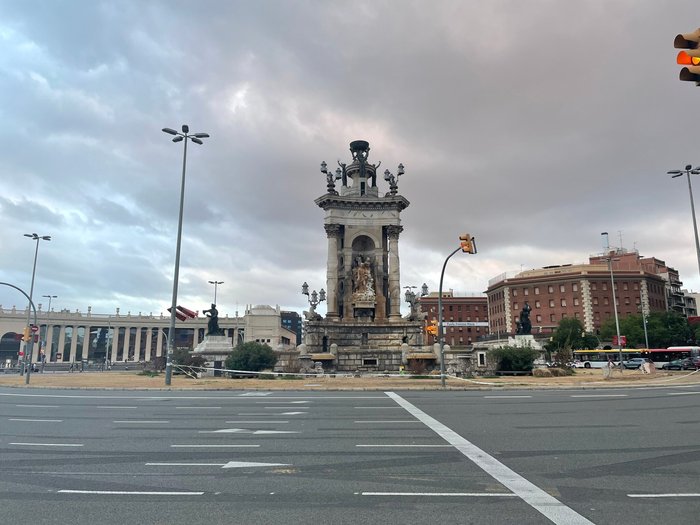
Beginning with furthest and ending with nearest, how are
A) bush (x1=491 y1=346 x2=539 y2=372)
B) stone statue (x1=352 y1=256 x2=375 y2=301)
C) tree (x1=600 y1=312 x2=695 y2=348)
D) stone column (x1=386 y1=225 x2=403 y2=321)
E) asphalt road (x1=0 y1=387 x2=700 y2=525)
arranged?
tree (x1=600 y1=312 x2=695 y2=348)
stone column (x1=386 y1=225 x2=403 y2=321)
stone statue (x1=352 y1=256 x2=375 y2=301)
bush (x1=491 y1=346 x2=539 y2=372)
asphalt road (x1=0 y1=387 x2=700 y2=525)

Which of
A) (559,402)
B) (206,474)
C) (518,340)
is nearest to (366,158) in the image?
(518,340)

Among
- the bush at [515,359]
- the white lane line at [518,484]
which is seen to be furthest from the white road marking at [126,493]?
the bush at [515,359]

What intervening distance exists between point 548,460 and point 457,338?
116m

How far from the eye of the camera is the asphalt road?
5.84 metres

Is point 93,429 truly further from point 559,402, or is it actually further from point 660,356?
point 660,356

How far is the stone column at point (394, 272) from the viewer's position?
4931cm

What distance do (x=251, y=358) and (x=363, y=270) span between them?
17.4 meters

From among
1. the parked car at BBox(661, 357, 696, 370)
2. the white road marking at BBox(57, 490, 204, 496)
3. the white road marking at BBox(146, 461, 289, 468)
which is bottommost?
the white road marking at BBox(57, 490, 204, 496)

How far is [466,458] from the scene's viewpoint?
8.59 meters

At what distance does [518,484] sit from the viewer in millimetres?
6926

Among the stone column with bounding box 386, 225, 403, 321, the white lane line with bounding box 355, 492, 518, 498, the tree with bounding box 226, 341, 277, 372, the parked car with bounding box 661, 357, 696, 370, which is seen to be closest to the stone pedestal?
the tree with bounding box 226, 341, 277, 372

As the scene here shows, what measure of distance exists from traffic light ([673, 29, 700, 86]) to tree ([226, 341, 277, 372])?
32662 millimetres

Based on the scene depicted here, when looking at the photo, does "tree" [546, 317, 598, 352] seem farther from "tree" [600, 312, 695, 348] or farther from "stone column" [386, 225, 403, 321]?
"stone column" [386, 225, 403, 321]

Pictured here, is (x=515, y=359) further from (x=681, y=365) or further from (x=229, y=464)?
(x=229, y=464)
